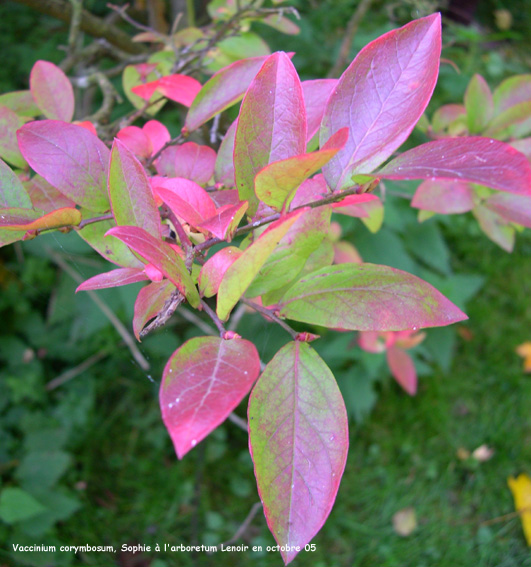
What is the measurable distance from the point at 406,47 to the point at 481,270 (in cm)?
203

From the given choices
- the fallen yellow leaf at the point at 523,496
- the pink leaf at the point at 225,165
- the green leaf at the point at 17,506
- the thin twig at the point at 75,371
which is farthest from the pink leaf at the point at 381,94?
the fallen yellow leaf at the point at 523,496

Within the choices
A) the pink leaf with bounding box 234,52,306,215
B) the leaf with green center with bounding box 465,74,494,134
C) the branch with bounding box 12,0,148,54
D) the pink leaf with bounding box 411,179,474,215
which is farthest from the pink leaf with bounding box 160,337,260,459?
the branch with bounding box 12,0,148,54

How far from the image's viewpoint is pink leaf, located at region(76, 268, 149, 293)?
36cm

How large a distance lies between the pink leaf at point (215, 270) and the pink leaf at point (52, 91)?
1.06 ft

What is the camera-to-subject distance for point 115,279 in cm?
37

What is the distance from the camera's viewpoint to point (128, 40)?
103cm

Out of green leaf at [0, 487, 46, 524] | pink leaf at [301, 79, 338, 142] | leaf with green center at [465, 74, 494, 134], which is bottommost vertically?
green leaf at [0, 487, 46, 524]

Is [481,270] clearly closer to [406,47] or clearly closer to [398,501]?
[398,501]

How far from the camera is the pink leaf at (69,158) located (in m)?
0.40

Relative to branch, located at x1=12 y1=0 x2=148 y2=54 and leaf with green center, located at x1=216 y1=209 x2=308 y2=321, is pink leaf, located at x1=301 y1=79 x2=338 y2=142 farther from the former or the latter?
branch, located at x1=12 y1=0 x2=148 y2=54

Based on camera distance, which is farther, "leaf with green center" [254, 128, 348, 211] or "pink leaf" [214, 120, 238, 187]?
"pink leaf" [214, 120, 238, 187]

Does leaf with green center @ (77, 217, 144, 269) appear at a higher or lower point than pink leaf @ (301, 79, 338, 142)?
lower

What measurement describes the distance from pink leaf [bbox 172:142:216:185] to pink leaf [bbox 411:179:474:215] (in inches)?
11.1

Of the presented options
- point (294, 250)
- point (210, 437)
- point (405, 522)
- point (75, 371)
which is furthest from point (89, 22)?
point (405, 522)
